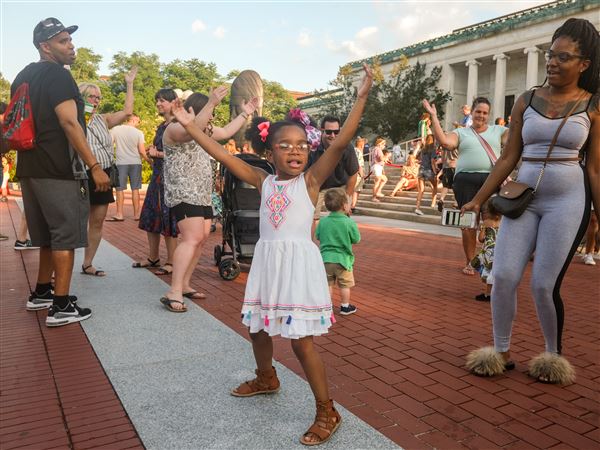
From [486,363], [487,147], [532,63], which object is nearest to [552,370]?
[486,363]

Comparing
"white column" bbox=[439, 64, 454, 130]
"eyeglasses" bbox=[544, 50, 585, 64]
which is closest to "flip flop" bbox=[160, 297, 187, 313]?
"eyeglasses" bbox=[544, 50, 585, 64]

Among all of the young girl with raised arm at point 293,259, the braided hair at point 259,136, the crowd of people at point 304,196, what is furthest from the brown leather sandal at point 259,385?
the braided hair at point 259,136

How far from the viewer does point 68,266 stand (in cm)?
438

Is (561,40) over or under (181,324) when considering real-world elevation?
over

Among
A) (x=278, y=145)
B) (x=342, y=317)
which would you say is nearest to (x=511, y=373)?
(x=342, y=317)

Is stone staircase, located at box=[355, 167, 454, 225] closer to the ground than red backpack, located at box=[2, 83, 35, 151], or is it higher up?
closer to the ground

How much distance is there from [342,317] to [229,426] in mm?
2267

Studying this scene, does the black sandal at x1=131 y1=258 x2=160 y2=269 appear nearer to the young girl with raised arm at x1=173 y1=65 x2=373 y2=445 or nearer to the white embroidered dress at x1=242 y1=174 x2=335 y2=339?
the young girl with raised arm at x1=173 y1=65 x2=373 y2=445

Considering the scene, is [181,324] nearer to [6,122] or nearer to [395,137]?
[6,122]

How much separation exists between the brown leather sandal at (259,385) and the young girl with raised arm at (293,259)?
0.19 meters

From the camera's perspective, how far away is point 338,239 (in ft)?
15.8

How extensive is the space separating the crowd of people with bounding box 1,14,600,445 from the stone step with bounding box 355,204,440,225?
7.74 metres

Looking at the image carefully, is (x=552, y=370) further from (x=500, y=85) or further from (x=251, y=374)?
(x=500, y=85)

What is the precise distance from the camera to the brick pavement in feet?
8.54
